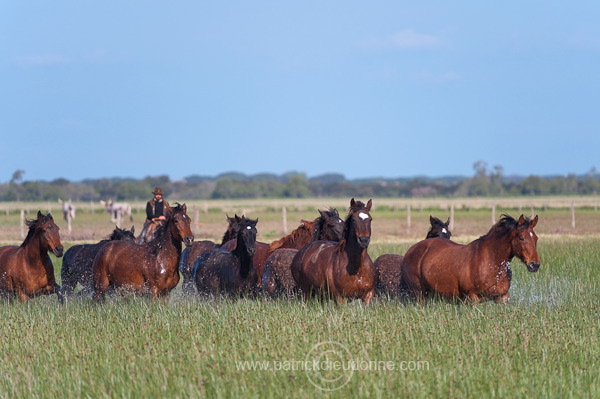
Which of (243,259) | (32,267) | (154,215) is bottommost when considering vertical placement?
(32,267)

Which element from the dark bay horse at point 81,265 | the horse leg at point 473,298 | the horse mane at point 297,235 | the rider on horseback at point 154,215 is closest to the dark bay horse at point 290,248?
the horse mane at point 297,235

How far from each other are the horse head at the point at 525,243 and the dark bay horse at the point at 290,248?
2685 mm

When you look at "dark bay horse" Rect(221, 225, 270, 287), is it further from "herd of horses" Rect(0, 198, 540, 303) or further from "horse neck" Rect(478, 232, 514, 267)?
"horse neck" Rect(478, 232, 514, 267)

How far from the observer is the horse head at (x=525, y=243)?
11484 millimetres

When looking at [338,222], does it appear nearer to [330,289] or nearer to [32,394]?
[330,289]

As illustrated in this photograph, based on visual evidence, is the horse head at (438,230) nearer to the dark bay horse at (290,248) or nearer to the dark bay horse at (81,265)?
the dark bay horse at (290,248)

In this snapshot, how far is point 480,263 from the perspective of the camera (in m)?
11.9

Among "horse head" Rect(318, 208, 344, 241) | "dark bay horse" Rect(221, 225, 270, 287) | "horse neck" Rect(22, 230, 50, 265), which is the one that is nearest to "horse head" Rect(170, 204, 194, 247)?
"dark bay horse" Rect(221, 225, 270, 287)

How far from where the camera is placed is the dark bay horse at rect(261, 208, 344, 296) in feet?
45.4

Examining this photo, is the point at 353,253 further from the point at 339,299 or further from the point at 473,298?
the point at 473,298

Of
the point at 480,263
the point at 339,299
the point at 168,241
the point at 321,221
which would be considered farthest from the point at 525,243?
the point at 168,241

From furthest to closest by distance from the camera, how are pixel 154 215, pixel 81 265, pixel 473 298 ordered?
pixel 154 215, pixel 81 265, pixel 473 298

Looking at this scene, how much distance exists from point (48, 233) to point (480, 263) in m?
6.43

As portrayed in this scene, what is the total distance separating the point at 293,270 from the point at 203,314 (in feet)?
7.64
